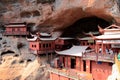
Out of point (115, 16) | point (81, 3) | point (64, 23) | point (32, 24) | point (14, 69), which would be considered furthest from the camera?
point (32, 24)

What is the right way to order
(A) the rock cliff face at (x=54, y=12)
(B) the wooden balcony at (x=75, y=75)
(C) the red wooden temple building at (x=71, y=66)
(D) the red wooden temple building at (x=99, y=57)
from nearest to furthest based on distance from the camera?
(D) the red wooden temple building at (x=99, y=57) < (B) the wooden balcony at (x=75, y=75) < (C) the red wooden temple building at (x=71, y=66) < (A) the rock cliff face at (x=54, y=12)

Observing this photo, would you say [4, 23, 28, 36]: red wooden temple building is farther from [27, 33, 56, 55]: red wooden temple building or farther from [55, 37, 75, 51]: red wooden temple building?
[55, 37, 75, 51]: red wooden temple building

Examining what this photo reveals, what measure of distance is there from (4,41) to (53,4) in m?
9.24

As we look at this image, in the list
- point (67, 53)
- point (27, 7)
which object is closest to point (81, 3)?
point (67, 53)

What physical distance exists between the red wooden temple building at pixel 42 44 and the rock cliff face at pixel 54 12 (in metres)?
2.36

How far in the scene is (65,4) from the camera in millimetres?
26844

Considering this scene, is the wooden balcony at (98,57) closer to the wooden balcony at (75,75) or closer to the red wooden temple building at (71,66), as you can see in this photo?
the red wooden temple building at (71,66)

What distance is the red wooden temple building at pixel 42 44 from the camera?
92.1 feet

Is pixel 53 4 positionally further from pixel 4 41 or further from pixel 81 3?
pixel 4 41

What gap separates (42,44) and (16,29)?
22.4 feet

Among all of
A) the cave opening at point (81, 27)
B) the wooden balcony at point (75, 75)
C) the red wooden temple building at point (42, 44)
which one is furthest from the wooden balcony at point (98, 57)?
→ the cave opening at point (81, 27)

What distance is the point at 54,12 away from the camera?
2878 cm

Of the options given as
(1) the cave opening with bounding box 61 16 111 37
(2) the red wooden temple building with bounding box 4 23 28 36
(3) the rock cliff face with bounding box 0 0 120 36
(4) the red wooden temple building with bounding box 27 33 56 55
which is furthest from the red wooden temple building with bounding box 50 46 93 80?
(2) the red wooden temple building with bounding box 4 23 28 36

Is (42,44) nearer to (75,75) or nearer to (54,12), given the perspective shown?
(54,12)
